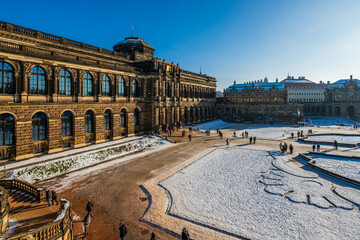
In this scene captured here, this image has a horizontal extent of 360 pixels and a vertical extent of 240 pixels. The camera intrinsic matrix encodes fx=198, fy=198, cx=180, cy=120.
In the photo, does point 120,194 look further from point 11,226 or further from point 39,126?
point 39,126

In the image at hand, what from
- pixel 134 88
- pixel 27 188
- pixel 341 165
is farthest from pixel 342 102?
pixel 27 188

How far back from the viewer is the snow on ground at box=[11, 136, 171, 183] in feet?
67.4

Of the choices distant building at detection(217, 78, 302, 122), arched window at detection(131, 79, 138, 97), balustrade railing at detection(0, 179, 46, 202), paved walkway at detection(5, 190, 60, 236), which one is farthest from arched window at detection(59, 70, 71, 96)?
distant building at detection(217, 78, 302, 122)

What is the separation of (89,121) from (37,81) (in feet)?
29.6

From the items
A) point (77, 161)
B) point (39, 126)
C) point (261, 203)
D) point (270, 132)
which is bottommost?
point (261, 203)

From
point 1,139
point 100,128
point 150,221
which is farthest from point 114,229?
point 100,128

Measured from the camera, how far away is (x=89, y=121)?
103 feet

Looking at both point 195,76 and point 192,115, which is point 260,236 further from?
point 195,76

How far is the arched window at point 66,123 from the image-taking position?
91.2ft

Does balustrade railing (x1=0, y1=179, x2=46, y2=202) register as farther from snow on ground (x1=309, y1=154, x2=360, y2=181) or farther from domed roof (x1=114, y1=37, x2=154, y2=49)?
domed roof (x1=114, y1=37, x2=154, y2=49)

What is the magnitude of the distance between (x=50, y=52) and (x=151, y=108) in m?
20.8

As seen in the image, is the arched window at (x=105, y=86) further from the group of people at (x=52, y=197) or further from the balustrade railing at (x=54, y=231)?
the balustrade railing at (x=54, y=231)

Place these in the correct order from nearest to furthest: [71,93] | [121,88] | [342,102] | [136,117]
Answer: [71,93] → [121,88] → [136,117] → [342,102]

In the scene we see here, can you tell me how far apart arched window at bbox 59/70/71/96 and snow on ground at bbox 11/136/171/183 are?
9187 millimetres
